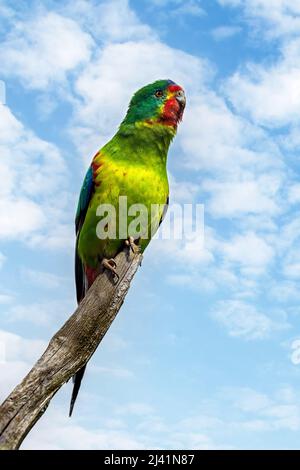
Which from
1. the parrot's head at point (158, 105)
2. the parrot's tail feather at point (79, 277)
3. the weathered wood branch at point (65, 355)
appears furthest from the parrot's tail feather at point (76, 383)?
the parrot's head at point (158, 105)

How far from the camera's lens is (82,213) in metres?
6.86

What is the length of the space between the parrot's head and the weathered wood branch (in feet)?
6.45

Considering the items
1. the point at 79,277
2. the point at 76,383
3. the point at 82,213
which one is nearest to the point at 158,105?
the point at 82,213

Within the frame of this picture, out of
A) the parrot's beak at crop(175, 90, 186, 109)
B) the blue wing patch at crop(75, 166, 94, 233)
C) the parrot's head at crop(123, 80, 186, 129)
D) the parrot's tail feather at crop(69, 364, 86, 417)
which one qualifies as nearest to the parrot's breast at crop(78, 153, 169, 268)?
the blue wing patch at crop(75, 166, 94, 233)

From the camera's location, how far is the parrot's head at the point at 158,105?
22.9 ft

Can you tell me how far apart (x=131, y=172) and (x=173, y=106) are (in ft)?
3.63

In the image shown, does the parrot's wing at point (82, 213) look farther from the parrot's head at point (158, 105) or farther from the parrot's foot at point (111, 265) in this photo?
the parrot's foot at point (111, 265)

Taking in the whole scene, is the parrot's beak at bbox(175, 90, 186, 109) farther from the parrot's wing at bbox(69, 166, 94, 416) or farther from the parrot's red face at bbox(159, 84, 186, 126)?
the parrot's wing at bbox(69, 166, 94, 416)

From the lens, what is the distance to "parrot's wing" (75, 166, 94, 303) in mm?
6734

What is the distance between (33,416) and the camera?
464 centimetres

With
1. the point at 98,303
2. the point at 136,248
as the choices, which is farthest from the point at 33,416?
the point at 136,248

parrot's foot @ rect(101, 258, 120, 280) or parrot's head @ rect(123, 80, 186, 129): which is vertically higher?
parrot's head @ rect(123, 80, 186, 129)
